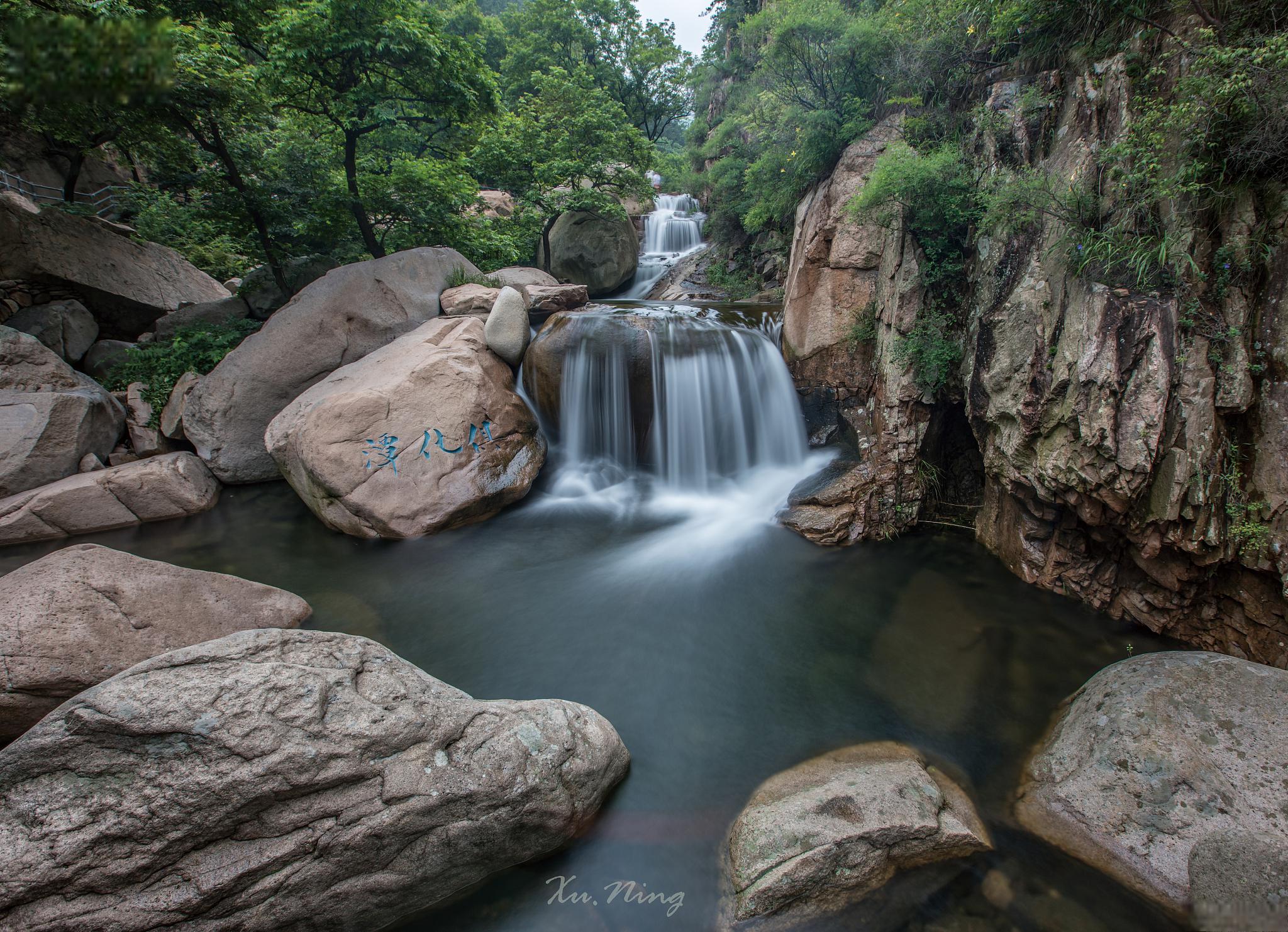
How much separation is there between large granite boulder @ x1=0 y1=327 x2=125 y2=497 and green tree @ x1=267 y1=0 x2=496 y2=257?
211 inches

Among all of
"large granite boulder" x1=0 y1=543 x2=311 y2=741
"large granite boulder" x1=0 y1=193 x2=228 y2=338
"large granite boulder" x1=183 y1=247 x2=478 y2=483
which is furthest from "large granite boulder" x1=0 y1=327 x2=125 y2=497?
"large granite boulder" x1=0 y1=543 x2=311 y2=741

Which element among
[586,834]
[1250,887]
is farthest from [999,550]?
[586,834]

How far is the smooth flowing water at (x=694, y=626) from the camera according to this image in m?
3.03

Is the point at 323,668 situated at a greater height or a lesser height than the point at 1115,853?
greater

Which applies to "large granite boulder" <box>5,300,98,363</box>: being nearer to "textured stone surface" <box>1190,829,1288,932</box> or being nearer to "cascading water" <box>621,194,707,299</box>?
"cascading water" <box>621,194,707,299</box>

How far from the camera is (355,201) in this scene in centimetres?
1006

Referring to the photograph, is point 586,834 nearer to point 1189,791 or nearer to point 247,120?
point 1189,791

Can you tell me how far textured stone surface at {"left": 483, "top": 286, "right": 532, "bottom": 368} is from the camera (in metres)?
8.25

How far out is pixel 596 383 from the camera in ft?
27.6

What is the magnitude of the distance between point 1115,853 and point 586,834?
122 inches

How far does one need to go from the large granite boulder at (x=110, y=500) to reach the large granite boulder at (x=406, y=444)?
1638 millimetres

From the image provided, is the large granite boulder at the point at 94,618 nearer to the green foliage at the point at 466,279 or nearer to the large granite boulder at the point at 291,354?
the large granite boulder at the point at 291,354

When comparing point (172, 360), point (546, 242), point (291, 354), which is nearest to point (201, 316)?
point (172, 360)

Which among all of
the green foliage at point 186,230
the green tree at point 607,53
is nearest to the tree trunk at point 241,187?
the green foliage at point 186,230
